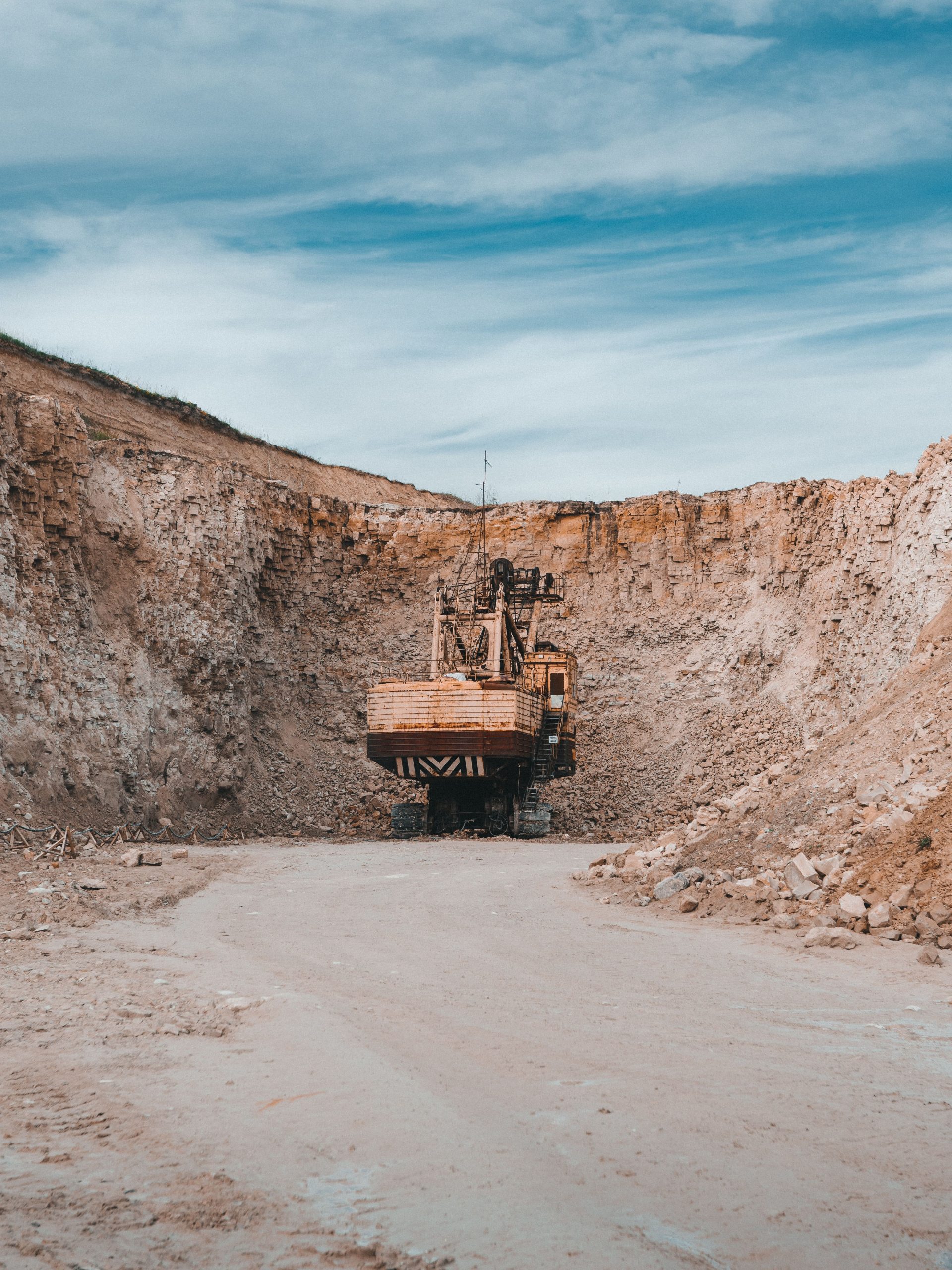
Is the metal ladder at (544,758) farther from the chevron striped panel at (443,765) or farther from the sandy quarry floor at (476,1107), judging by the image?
the sandy quarry floor at (476,1107)

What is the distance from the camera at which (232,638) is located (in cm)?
2831

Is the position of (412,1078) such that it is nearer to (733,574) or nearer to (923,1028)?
(923,1028)

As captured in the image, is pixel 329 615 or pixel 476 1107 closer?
pixel 476 1107

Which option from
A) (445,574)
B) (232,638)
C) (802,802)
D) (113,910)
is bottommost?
(113,910)

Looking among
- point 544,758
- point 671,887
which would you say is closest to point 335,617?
point 544,758

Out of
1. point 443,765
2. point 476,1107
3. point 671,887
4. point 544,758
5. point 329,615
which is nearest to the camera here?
point 476,1107

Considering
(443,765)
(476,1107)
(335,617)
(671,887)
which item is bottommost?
(671,887)

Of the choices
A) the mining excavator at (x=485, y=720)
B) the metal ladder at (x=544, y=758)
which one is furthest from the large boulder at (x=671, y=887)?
→ the metal ladder at (x=544, y=758)

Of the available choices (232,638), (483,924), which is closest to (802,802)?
(483,924)

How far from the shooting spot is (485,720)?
22844mm

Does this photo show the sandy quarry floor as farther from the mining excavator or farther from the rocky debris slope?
the mining excavator

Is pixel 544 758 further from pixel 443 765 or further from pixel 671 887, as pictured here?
pixel 671 887

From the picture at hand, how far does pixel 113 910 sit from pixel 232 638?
17979 mm

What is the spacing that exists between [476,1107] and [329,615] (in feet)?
98.0
